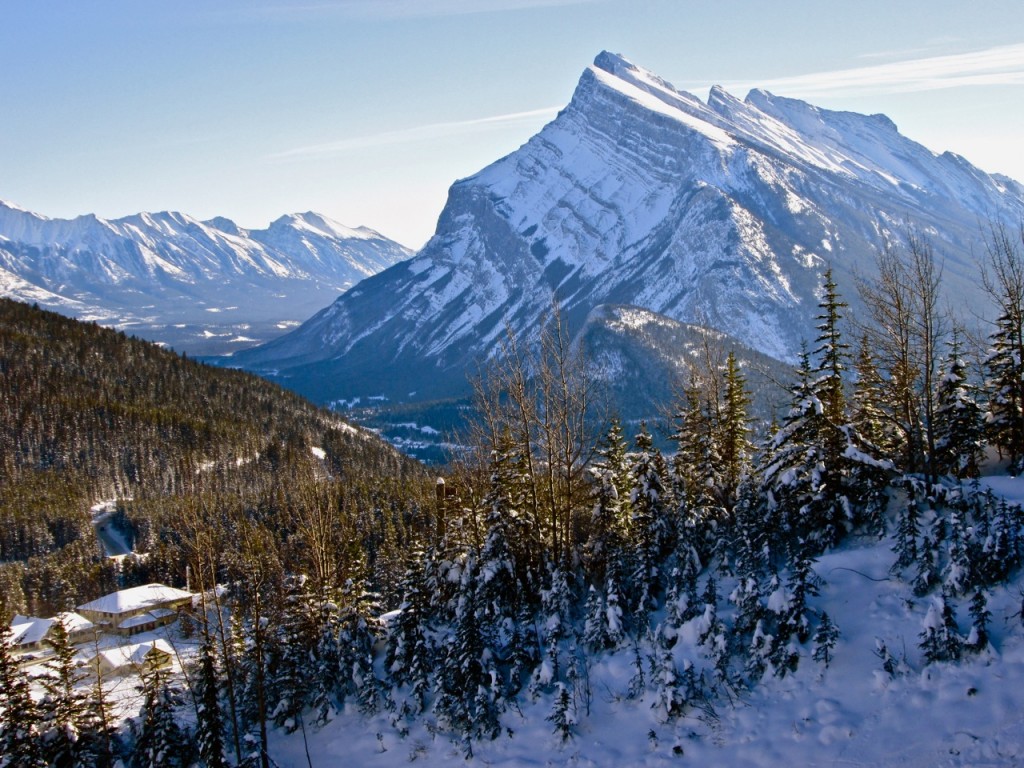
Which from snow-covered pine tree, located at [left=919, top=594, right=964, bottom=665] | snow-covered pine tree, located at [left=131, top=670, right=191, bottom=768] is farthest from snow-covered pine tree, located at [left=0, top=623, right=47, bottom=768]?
snow-covered pine tree, located at [left=919, top=594, right=964, bottom=665]

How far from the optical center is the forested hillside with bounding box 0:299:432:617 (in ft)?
311

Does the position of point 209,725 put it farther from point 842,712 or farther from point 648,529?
point 842,712

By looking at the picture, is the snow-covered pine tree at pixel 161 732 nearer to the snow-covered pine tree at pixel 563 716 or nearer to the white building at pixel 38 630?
the snow-covered pine tree at pixel 563 716

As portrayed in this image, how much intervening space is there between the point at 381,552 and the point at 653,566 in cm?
4138

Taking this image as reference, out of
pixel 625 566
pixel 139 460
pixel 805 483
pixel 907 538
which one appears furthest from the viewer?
pixel 139 460

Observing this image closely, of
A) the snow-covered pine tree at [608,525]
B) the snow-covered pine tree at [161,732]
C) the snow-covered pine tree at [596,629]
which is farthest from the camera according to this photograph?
the snow-covered pine tree at [161,732]

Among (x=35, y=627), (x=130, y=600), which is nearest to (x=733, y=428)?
(x=130, y=600)

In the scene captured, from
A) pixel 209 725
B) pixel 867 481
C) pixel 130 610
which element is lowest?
pixel 130 610

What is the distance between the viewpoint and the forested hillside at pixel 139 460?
3735 inches

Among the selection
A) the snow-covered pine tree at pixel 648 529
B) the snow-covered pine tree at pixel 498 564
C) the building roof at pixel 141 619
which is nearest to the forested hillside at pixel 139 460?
the building roof at pixel 141 619

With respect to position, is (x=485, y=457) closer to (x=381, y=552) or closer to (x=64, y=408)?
(x=381, y=552)

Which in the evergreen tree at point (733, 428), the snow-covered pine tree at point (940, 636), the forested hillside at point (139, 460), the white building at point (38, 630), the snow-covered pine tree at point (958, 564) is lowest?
the white building at point (38, 630)

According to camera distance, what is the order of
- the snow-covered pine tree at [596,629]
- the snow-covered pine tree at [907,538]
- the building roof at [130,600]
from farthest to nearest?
the building roof at [130,600] < the snow-covered pine tree at [596,629] < the snow-covered pine tree at [907,538]

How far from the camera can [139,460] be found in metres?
149
